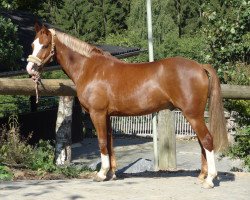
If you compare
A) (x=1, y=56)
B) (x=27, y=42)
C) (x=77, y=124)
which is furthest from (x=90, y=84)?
(x=77, y=124)

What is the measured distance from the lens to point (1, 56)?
9828mm

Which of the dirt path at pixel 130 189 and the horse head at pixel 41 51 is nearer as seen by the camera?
the dirt path at pixel 130 189

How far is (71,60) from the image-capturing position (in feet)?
20.3

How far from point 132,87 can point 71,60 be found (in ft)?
2.75

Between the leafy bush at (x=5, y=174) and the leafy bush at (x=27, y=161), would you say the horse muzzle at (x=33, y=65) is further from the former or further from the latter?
the leafy bush at (x=27, y=161)

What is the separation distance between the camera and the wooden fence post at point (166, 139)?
26.2 feet

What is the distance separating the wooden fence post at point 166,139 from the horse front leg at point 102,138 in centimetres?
201

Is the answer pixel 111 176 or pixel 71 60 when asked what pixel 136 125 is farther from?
pixel 71 60

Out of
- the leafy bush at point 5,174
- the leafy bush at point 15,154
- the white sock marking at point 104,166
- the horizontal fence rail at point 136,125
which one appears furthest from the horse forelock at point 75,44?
the horizontal fence rail at point 136,125

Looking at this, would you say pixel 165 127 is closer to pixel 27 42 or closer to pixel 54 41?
pixel 54 41

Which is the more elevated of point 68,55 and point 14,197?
point 68,55

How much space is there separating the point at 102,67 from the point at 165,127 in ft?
7.29

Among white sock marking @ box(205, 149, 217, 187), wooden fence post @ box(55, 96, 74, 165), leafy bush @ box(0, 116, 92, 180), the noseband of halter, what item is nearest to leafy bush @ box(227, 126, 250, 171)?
leafy bush @ box(0, 116, 92, 180)

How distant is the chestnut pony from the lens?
5.71 m
